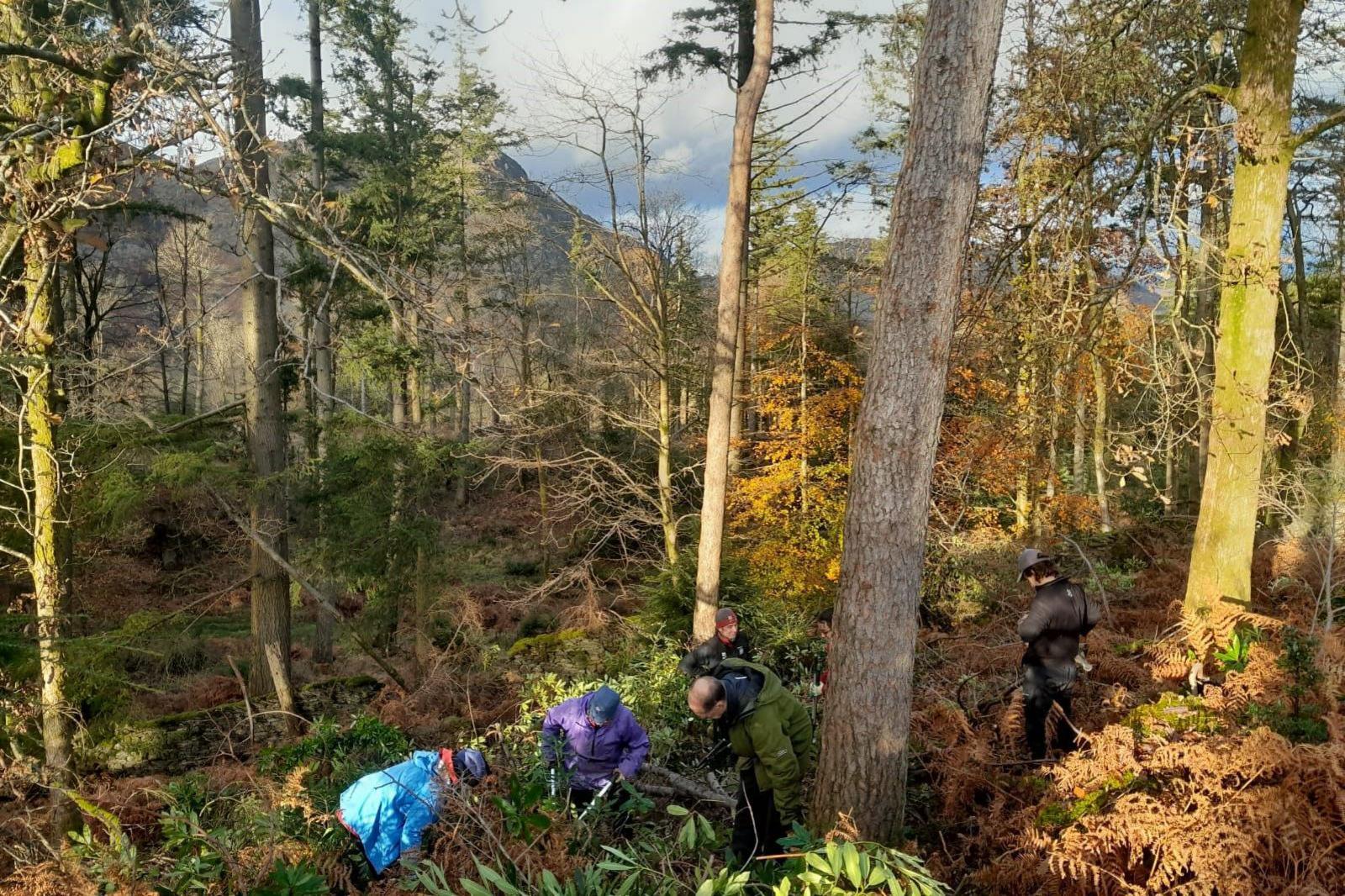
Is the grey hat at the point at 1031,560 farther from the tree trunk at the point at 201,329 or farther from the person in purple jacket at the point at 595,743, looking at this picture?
the tree trunk at the point at 201,329

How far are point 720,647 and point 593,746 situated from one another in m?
1.70

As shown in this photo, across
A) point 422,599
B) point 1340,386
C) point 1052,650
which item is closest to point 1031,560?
point 1052,650

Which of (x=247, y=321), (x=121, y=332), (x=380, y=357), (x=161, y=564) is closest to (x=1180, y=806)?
(x=247, y=321)

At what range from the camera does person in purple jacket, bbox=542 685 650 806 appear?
5.23m

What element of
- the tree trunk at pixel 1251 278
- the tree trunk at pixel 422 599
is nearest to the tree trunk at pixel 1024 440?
the tree trunk at pixel 1251 278

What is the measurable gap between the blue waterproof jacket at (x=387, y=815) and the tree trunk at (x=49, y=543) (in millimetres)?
3115

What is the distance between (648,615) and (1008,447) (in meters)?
6.84

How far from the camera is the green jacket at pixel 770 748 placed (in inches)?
173

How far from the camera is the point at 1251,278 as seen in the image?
605 centimetres

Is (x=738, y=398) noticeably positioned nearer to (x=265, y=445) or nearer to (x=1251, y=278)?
(x=265, y=445)

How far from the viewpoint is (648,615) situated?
1038 cm

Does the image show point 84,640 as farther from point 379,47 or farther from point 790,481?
point 379,47

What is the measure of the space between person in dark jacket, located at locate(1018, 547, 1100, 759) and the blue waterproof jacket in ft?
13.7

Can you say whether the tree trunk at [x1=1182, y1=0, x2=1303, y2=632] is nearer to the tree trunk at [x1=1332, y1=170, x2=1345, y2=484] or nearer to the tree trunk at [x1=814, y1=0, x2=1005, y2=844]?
the tree trunk at [x1=814, y1=0, x2=1005, y2=844]
